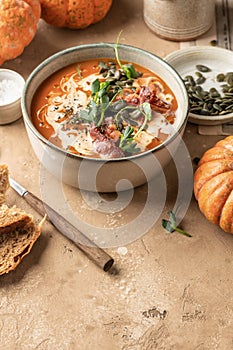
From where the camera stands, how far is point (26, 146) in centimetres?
326

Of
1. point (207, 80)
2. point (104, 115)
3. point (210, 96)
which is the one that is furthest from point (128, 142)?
point (207, 80)

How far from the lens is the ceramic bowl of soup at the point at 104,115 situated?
111 inches

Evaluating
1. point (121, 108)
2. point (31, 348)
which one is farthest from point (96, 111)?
point (31, 348)

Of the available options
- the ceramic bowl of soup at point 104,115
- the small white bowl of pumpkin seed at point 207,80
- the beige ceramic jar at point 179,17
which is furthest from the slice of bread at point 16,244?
the beige ceramic jar at point 179,17

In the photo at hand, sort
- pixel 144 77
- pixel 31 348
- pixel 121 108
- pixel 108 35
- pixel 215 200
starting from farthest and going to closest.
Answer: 1. pixel 108 35
2. pixel 144 77
3. pixel 121 108
4. pixel 215 200
5. pixel 31 348

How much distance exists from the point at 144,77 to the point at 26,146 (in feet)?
2.37

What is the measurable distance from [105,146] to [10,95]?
789 millimetres

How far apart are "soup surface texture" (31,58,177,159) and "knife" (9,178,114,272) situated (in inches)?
11.5

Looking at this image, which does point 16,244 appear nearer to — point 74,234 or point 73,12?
point 74,234

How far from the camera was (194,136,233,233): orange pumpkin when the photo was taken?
2760 millimetres

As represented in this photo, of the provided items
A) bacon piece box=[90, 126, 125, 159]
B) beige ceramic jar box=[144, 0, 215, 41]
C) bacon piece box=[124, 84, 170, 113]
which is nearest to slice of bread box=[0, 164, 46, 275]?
bacon piece box=[90, 126, 125, 159]

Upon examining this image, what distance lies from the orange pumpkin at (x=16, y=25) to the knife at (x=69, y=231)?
2.72 ft

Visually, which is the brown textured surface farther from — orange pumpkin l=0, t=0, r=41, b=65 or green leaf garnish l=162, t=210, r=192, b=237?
orange pumpkin l=0, t=0, r=41, b=65

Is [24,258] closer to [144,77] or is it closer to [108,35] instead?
[144,77]
